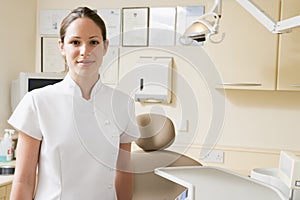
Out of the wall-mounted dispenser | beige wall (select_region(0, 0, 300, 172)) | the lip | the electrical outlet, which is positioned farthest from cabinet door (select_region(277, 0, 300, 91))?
the lip

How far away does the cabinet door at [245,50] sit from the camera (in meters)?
2.44

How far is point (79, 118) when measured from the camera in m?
1.11

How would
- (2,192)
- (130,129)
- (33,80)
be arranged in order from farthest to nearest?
(33,80), (2,192), (130,129)

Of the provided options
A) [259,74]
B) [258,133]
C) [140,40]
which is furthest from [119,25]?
[258,133]

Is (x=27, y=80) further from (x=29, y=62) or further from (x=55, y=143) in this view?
(x=55, y=143)

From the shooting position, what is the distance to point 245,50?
8.14ft

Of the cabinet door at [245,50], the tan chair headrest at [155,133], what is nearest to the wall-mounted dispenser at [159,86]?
the cabinet door at [245,50]

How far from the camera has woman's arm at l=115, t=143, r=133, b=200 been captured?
123 centimetres

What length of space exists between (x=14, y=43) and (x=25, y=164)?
2080 mm

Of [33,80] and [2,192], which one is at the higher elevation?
[33,80]

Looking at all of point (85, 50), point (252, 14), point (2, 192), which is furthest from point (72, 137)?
point (2, 192)

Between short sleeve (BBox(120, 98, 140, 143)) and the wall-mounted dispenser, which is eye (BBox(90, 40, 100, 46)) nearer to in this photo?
short sleeve (BBox(120, 98, 140, 143))

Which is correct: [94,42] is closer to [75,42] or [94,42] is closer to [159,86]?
[75,42]

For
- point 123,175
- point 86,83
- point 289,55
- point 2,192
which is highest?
point 289,55
